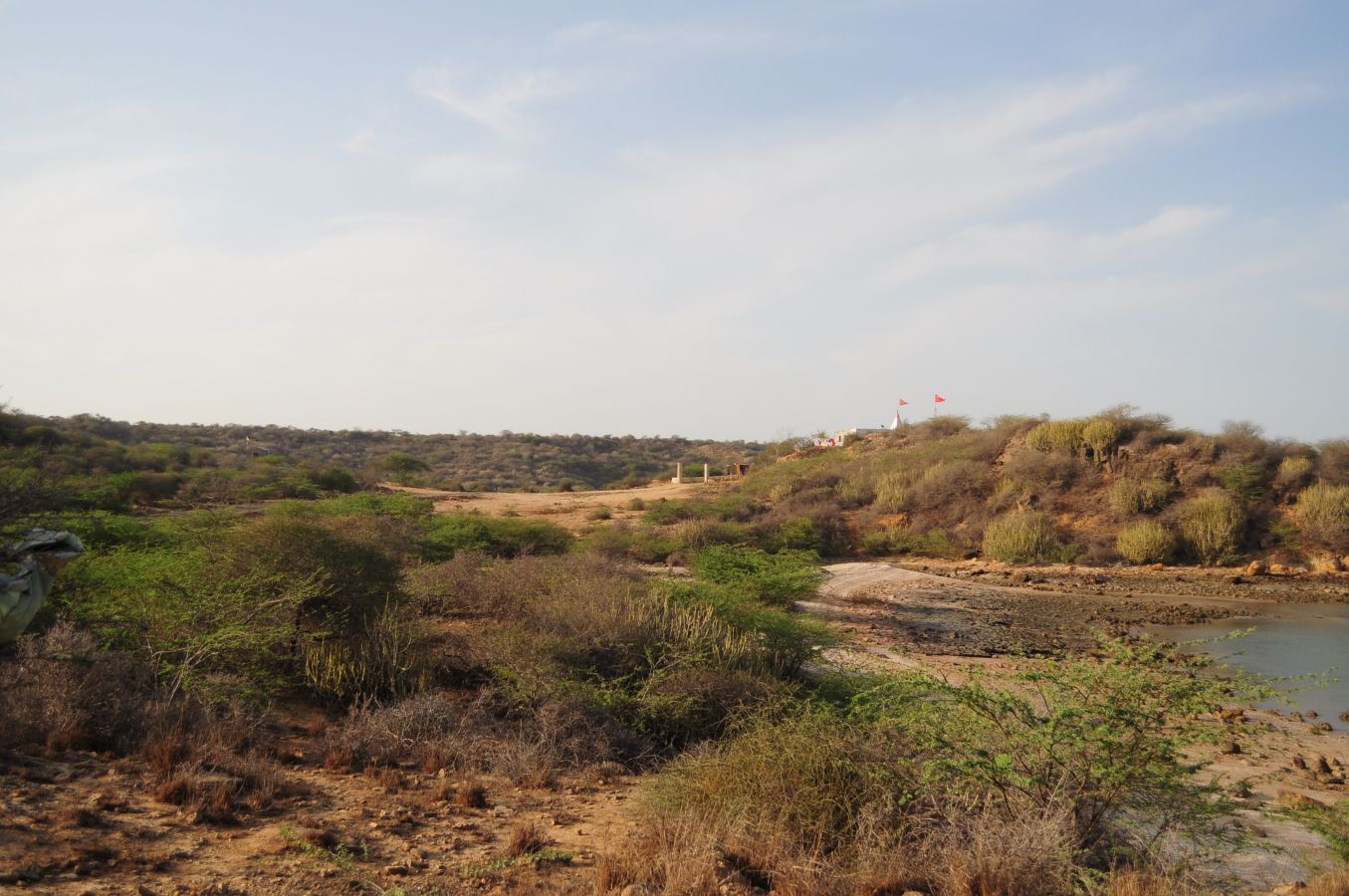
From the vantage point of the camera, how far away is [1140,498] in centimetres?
2747

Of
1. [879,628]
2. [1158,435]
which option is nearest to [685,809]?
[879,628]

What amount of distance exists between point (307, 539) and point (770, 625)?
543 cm

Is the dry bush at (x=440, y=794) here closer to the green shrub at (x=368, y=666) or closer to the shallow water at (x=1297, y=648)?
the green shrub at (x=368, y=666)

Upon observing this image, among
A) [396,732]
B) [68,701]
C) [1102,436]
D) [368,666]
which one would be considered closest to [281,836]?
[396,732]

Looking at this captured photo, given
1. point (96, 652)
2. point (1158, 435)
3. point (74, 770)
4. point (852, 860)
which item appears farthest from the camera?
point (1158, 435)

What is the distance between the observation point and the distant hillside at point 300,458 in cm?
2512

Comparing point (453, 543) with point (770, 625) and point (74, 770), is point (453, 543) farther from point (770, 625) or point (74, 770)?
point (74, 770)

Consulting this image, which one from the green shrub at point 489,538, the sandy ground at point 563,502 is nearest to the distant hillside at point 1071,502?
the green shrub at point 489,538

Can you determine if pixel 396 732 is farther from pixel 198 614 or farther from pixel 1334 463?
pixel 1334 463

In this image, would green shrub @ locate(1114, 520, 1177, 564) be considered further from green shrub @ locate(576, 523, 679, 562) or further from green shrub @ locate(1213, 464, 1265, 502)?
green shrub @ locate(576, 523, 679, 562)

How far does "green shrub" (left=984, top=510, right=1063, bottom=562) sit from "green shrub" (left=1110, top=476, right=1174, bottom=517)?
7.11 feet

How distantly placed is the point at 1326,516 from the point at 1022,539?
8179mm

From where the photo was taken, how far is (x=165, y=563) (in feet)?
31.9

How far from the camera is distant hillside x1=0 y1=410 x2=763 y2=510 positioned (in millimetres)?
25125
